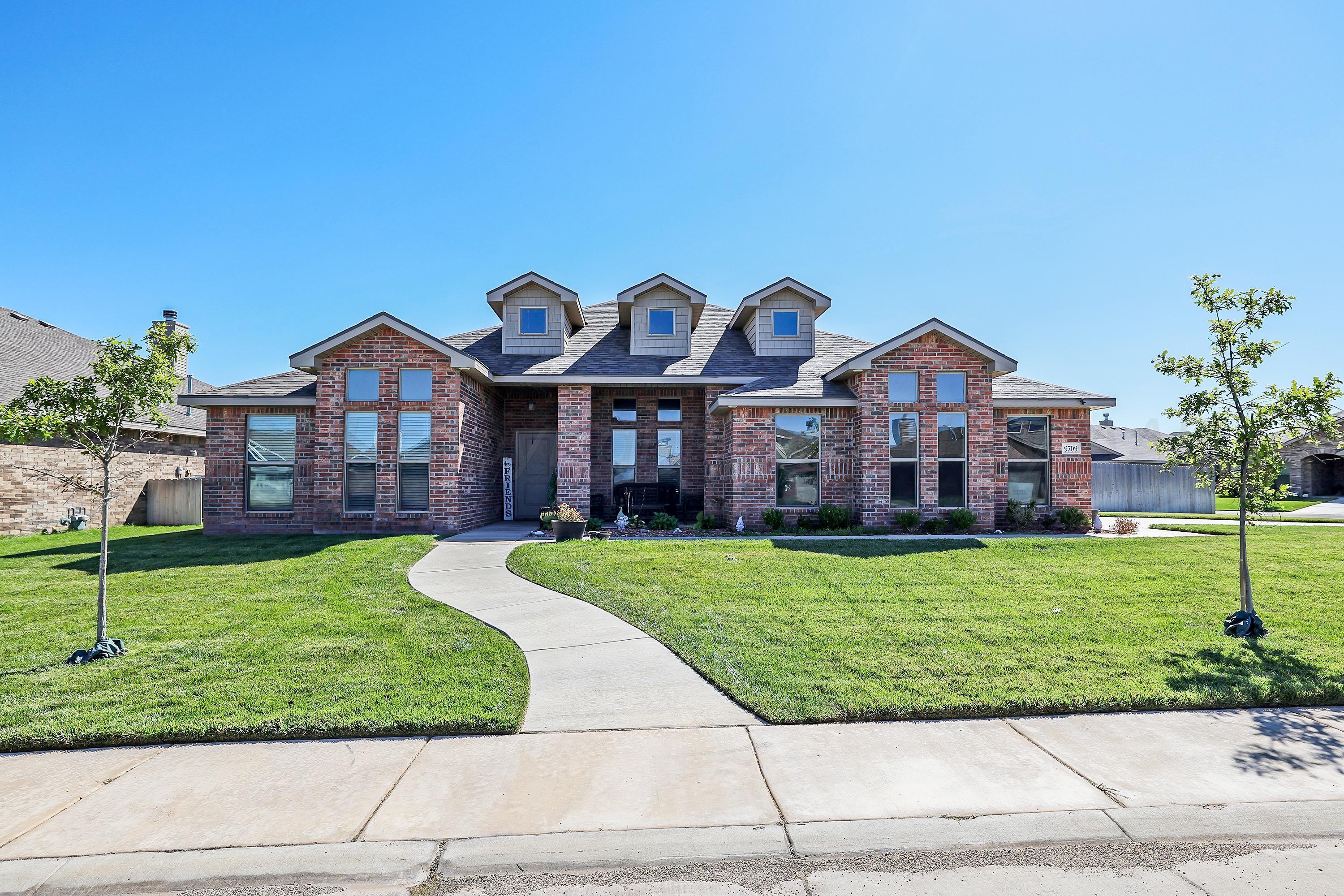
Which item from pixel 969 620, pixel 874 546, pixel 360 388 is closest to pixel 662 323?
pixel 360 388

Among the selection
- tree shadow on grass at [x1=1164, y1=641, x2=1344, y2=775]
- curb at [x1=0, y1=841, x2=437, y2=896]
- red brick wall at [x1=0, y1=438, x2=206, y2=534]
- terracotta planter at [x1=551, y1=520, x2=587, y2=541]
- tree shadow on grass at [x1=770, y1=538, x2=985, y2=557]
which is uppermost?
red brick wall at [x1=0, y1=438, x2=206, y2=534]

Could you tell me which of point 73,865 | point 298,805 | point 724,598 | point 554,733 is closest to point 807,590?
point 724,598

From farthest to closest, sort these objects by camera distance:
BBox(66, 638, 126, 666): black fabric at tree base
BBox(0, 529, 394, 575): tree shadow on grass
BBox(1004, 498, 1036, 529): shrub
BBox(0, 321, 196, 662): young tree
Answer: BBox(1004, 498, 1036, 529): shrub < BBox(0, 529, 394, 575): tree shadow on grass < BBox(0, 321, 196, 662): young tree < BBox(66, 638, 126, 666): black fabric at tree base

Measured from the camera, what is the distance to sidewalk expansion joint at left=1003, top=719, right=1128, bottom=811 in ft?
11.0

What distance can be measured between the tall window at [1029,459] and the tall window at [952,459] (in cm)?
164

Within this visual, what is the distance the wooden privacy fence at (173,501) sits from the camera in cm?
1727

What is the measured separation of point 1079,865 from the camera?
112 inches

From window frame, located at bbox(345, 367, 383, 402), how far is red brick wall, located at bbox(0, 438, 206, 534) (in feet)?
15.8

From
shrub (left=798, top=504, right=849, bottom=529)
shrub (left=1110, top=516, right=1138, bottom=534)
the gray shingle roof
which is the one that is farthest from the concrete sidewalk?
the gray shingle roof

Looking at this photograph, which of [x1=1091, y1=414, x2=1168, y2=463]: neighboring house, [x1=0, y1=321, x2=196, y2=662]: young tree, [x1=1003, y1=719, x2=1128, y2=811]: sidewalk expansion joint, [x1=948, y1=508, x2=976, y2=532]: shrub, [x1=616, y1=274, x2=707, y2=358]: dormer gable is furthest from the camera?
[x1=1091, y1=414, x2=1168, y2=463]: neighboring house

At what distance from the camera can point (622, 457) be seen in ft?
52.0

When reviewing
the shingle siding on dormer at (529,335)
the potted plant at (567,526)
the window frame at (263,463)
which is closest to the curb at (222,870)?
the potted plant at (567,526)

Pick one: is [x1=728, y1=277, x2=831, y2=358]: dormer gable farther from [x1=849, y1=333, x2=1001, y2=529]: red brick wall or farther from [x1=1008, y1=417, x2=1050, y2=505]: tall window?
[x1=1008, y1=417, x2=1050, y2=505]: tall window

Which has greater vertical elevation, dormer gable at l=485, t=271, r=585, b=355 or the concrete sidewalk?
dormer gable at l=485, t=271, r=585, b=355
